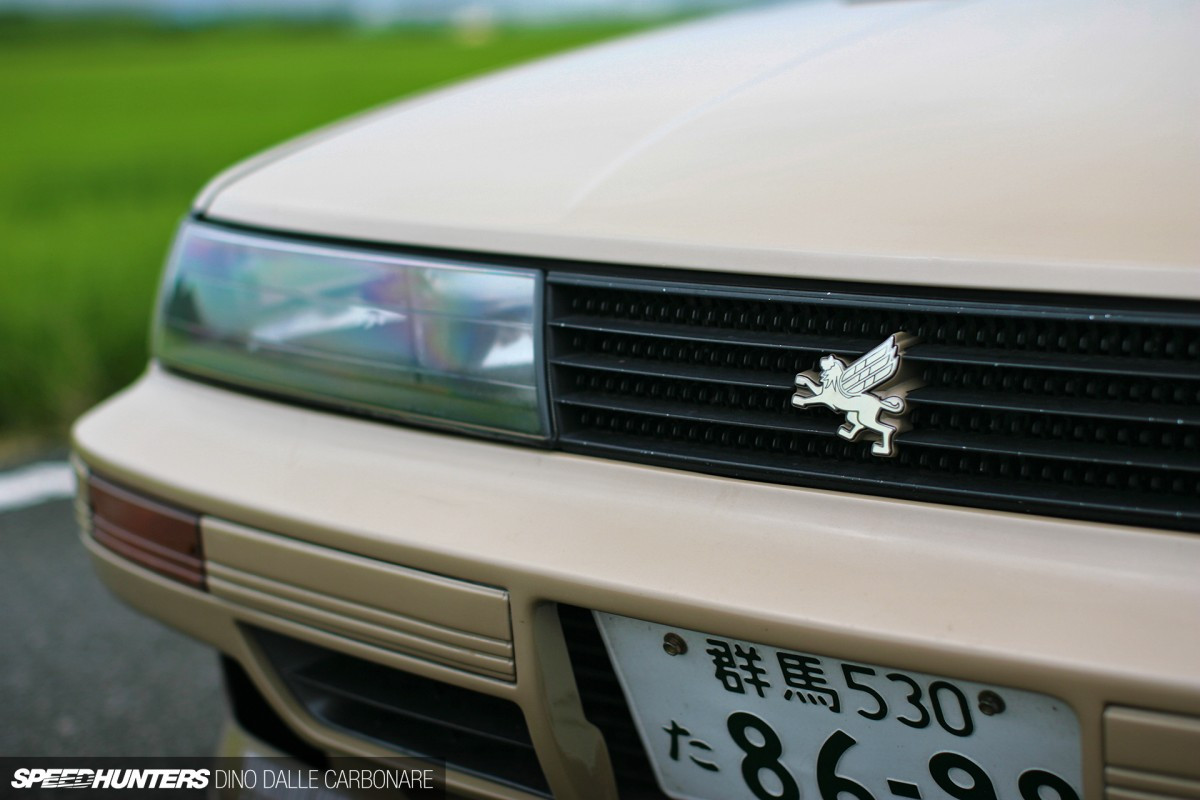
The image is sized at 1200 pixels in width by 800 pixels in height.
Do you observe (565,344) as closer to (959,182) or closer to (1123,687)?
(959,182)

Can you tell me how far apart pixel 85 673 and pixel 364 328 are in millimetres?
1405

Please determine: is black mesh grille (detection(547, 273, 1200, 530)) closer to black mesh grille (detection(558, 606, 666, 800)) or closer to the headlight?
the headlight

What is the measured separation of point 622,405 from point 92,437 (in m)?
0.81

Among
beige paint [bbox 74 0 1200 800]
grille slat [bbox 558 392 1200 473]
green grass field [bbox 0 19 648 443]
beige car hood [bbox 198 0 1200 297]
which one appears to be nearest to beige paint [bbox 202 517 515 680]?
beige paint [bbox 74 0 1200 800]

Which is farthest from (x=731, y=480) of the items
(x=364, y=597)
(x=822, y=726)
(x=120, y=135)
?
(x=120, y=135)

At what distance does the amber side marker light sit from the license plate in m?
0.58

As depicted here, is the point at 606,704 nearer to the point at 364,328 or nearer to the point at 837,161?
the point at 364,328

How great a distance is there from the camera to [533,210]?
1.35 meters

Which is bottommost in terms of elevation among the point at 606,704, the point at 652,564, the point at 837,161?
the point at 606,704

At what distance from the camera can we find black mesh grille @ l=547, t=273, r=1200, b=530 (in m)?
1.07

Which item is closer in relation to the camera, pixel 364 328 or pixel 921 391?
pixel 921 391

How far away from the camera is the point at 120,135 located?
9633 mm

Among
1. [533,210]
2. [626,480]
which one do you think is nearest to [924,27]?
[533,210]

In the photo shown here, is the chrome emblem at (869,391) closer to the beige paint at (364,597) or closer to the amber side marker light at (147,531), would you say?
the beige paint at (364,597)
